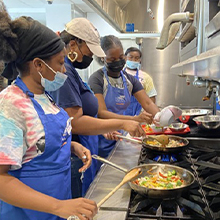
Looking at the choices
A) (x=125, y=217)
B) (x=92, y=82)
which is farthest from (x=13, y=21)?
(x=92, y=82)

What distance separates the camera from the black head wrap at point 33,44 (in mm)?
945

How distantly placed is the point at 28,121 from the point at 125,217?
1.66 feet

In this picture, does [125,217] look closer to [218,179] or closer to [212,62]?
[218,179]

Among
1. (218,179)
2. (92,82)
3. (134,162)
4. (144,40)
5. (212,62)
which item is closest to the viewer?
(212,62)

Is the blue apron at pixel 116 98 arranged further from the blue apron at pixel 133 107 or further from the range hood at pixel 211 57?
the range hood at pixel 211 57

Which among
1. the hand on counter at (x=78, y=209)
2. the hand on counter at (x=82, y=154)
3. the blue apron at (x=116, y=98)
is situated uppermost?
the blue apron at (x=116, y=98)

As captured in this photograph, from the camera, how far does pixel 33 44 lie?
0.96 m

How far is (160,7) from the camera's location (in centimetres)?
423

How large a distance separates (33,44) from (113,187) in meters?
0.74


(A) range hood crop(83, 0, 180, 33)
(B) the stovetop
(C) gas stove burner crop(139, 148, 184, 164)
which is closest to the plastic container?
(A) range hood crop(83, 0, 180, 33)

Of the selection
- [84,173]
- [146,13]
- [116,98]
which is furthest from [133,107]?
[146,13]

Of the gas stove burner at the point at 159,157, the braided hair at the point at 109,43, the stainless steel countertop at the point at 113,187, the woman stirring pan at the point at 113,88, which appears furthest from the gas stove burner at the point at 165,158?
the braided hair at the point at 109,43

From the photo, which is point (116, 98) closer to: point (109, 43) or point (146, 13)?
point (109, 43)

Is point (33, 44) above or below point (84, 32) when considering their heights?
below
